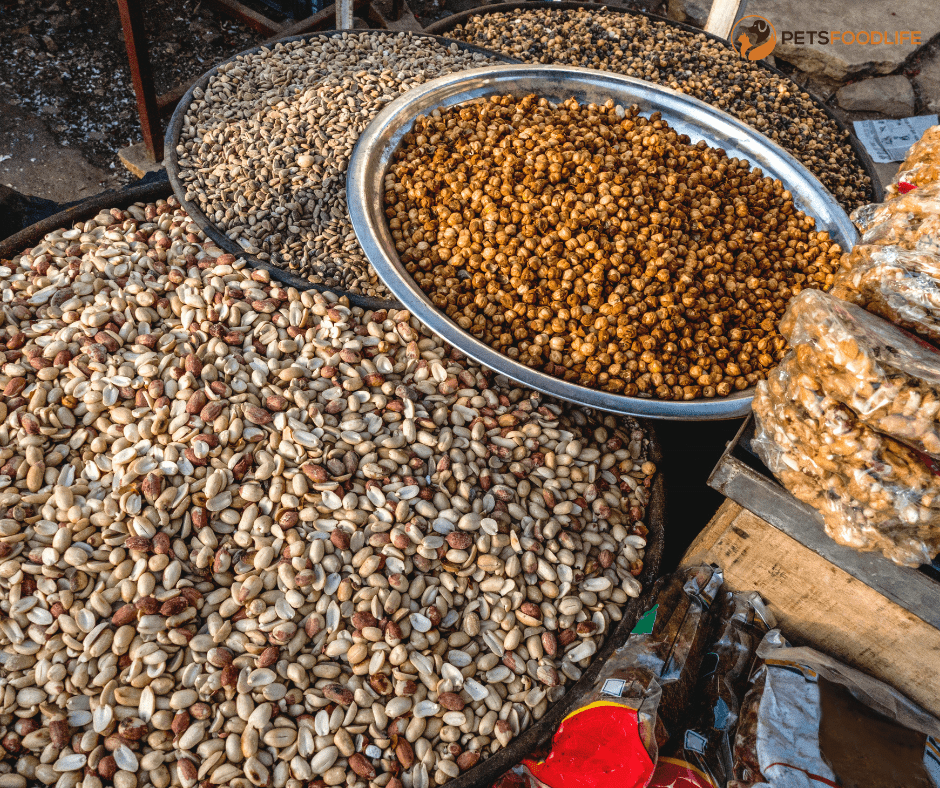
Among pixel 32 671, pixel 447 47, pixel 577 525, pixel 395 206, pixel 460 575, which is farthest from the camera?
pixel 447 47

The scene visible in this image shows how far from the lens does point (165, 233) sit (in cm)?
205

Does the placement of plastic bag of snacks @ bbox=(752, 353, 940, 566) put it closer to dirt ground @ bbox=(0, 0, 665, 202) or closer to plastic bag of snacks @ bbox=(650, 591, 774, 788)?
plastic bag of snacks @ bbox=(650, 591, 774, 788)

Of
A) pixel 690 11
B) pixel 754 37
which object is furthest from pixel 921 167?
pixel 690 11

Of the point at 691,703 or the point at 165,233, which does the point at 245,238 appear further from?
the point at 691,703

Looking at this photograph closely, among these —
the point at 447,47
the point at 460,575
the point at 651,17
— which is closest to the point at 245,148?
the point at 447,47

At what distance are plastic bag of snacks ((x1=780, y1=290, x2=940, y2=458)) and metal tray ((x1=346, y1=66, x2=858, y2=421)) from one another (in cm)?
52

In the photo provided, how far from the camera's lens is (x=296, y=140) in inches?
89.5

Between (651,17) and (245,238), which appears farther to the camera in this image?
(651,17)

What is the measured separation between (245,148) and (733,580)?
6.91ft

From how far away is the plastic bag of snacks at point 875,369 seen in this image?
1033 millimetres

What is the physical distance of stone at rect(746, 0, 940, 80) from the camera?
444 centimetres

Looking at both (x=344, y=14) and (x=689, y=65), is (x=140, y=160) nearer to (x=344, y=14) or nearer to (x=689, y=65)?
(x=344, y=14)

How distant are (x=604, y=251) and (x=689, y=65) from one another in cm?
183

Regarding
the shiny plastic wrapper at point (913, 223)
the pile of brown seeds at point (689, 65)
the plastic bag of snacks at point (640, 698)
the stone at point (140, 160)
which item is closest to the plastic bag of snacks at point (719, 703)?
the plastic bag of snacks at point (640, 698)
